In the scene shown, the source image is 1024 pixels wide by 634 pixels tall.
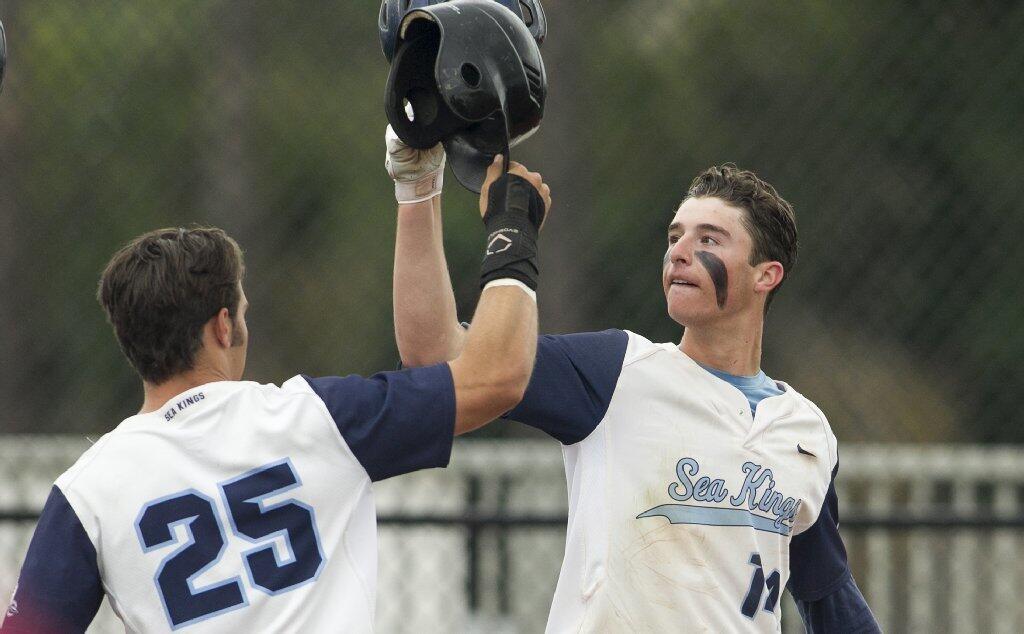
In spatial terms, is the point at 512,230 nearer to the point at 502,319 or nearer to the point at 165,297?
the point at 502,319

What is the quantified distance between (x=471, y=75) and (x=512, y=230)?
→ 29 cm

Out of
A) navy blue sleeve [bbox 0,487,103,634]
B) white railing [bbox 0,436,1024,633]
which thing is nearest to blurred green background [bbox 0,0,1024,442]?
white railing [bbox 0,436,1024,633]

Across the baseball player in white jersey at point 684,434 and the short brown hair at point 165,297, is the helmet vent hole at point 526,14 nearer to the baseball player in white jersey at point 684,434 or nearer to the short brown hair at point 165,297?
the baseball player in white jersey at point 684,434

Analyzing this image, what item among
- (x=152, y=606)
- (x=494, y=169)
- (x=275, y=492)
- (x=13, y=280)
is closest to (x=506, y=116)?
(x=494, y=169)

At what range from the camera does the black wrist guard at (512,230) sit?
7.69ft

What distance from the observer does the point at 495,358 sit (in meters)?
2.30

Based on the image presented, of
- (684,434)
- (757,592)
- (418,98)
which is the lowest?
(757,592)

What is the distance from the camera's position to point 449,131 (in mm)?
2520

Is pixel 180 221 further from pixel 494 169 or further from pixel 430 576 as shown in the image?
pixel 494 169

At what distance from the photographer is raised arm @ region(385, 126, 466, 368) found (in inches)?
102

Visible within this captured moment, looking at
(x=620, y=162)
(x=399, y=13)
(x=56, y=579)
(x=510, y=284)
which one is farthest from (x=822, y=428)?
(x=620, y=162)

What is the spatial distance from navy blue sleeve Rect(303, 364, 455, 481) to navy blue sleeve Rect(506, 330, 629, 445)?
30 cm

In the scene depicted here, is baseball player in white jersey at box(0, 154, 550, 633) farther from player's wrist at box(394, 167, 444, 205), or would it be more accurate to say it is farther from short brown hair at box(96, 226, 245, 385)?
player's wrist at box(394, 167, 444, 205)

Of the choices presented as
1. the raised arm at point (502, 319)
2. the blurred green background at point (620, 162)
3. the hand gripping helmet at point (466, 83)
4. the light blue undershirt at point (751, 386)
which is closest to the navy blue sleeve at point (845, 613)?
the light blue undershirt at point (751, 386)
